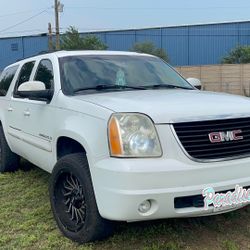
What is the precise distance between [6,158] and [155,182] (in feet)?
11.6

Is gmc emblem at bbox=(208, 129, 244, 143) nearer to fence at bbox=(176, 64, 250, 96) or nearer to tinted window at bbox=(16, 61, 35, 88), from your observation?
tinted window at bbox=(16, 61, 35, 88)

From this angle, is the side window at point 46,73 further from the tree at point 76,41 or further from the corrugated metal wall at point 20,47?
the corrugated metal wall at point 20,47

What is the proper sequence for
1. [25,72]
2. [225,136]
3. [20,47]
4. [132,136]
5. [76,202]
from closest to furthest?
[132,136], [225,136], [76,202], [25,72], [20,47]

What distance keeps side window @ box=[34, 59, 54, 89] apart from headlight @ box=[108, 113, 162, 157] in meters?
1.49

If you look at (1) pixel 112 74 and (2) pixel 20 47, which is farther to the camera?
(2) pixel 20 47

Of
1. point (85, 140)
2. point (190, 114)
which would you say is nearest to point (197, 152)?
point (190, 114)

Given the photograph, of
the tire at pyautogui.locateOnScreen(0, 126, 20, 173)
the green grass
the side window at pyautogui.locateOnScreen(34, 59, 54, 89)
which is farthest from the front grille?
the tire at pyautogui.locateOnScreen(0, 126, 20, 173)

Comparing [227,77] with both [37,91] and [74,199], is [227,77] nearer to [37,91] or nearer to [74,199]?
[37,91]

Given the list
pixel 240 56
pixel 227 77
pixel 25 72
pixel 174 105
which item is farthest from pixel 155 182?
pixel 240 56

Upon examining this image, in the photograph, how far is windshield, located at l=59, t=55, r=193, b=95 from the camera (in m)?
4.33

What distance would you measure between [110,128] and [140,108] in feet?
0.88

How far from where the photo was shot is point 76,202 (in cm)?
370

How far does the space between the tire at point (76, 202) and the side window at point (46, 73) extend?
1.10 m

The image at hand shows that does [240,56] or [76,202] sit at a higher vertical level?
[240,56]
